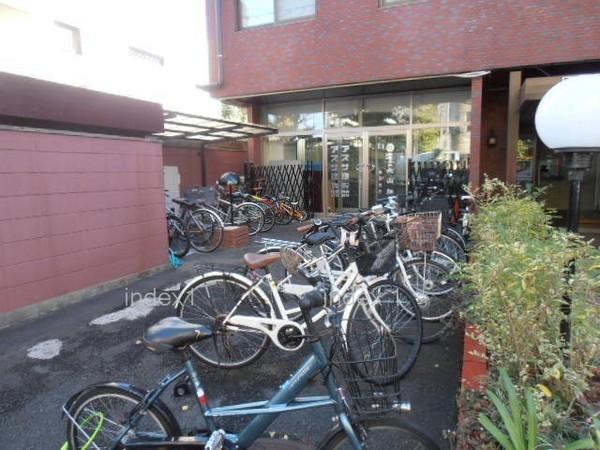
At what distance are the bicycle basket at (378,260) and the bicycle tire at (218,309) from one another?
760 mm

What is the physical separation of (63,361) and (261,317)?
5.67ft

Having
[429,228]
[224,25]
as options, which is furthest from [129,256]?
[224,25]

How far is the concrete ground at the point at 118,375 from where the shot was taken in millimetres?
2447

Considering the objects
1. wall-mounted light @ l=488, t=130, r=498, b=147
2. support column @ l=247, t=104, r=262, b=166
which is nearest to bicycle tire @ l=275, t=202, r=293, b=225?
support column @ l=247, t=104, r=262, b=166

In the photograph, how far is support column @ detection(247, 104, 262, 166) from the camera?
11477mm

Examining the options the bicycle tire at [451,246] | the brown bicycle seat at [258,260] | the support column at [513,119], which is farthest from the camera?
the support column at [513,119]

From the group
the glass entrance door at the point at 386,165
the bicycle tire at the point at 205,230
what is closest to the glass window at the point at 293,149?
the glass entrance door at the point at 386,165

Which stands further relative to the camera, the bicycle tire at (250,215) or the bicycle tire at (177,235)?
the bicycle tire at (250,215)

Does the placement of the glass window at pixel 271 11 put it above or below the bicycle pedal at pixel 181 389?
above

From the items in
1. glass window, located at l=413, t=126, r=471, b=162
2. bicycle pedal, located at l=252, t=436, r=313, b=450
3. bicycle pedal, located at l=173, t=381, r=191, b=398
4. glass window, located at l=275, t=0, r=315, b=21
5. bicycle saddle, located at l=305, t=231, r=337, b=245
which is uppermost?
glass window, located at l=275, t=0, r=315, b=21

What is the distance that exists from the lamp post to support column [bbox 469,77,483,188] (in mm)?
6536

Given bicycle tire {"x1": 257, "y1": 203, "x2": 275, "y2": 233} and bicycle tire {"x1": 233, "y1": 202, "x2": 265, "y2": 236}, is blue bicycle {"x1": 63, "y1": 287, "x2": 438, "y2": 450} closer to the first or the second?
bicycle tire {"x1": 233, "y1": 202, "x2": 265, "y2": 236}

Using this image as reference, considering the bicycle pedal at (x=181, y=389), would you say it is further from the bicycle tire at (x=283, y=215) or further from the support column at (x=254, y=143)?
the support column at (x=254, y=143)

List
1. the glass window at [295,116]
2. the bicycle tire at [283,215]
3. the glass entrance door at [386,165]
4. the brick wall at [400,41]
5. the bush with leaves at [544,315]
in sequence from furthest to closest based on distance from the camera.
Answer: the glass window at [295,116] → the glass entrance door at [386,165] → the bicycle tire at [283,215] → the brick wall at [400,41] → the bush with leaves at [544,315]
